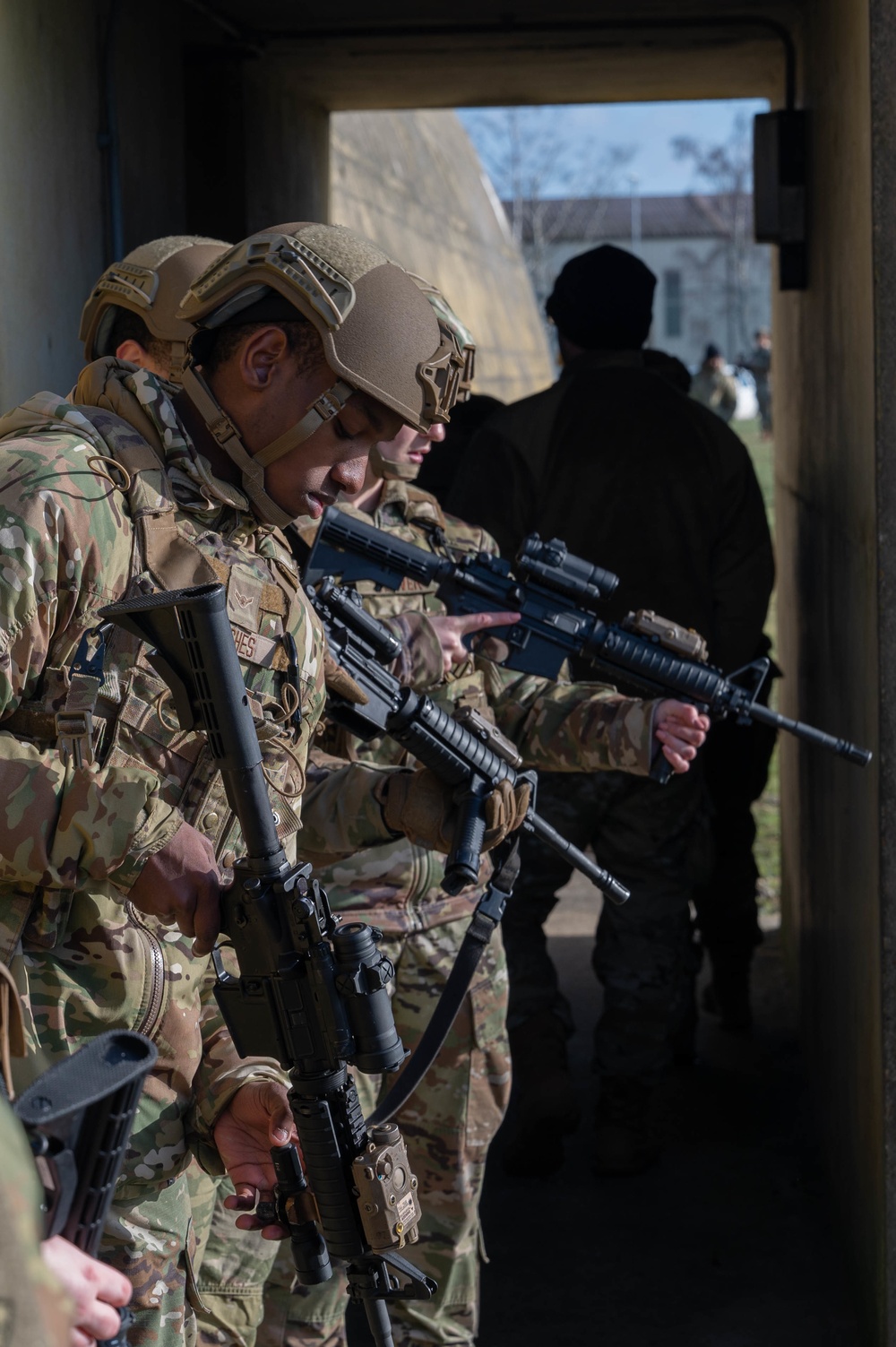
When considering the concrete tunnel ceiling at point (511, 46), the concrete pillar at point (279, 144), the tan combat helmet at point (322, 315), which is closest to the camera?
the tan combat helmet at point (322, 315)

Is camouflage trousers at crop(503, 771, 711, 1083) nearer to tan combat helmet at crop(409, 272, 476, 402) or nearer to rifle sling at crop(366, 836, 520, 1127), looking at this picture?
rifle sling at crop(366, 836, 520, 1127)

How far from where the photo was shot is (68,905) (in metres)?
1.96

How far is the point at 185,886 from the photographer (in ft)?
5.84

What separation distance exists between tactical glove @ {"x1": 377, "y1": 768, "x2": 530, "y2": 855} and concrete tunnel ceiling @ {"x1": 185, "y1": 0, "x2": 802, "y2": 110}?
309 cm

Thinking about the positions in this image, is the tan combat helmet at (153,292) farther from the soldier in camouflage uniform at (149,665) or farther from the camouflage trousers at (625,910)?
the camouflage trousers at (625,910)

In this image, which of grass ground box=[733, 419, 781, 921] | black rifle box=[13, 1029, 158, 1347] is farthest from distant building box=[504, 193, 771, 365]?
black rifle box=[13, 1029, 158, 1347]

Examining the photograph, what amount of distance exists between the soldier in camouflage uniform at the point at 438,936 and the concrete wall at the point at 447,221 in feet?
32.3

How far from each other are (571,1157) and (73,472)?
Answer: 310cm

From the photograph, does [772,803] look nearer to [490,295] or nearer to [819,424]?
[819,424]

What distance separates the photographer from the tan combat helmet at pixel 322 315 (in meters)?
2.14

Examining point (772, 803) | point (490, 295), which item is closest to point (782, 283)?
point (772, 803)

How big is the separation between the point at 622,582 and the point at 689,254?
55841 millimetres

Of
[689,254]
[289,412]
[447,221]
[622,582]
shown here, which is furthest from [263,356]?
[689,254]

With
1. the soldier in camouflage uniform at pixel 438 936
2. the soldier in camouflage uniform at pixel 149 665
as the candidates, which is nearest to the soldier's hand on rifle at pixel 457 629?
the soldier in camouflage uniform at pixel 438 936
